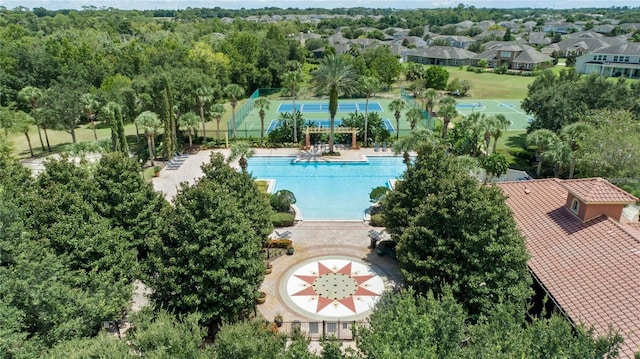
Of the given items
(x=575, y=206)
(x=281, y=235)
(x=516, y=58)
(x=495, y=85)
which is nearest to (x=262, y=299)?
(x=281, y=235)

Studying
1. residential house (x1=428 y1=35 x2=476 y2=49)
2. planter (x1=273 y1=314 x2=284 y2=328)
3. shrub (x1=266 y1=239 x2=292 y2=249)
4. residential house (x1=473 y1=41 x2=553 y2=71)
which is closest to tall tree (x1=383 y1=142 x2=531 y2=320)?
planter (x1=273 y1=314 x2=284 y2=328)

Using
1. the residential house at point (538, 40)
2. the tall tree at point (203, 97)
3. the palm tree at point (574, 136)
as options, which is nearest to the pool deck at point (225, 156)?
the tall tree at point (203, 97)

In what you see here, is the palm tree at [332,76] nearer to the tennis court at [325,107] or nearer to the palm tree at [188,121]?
the palm tree at [188,121]

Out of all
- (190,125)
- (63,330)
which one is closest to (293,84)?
(190,125)

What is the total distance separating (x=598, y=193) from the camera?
68.2ft

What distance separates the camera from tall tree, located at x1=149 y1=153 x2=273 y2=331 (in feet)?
57.1

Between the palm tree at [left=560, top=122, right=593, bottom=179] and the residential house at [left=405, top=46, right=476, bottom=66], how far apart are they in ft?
256

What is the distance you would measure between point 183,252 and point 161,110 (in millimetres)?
29182

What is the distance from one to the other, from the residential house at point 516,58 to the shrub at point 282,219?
291ft

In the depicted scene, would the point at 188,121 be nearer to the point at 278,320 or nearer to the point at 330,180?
the point at 330,180

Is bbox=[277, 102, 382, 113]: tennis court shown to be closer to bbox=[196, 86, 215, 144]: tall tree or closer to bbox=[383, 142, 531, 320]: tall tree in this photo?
bbox=[196, 86, 215, 144]: tall tree

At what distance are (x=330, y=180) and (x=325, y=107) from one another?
29.9 m

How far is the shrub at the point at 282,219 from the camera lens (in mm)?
30328

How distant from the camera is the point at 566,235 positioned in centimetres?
2059
